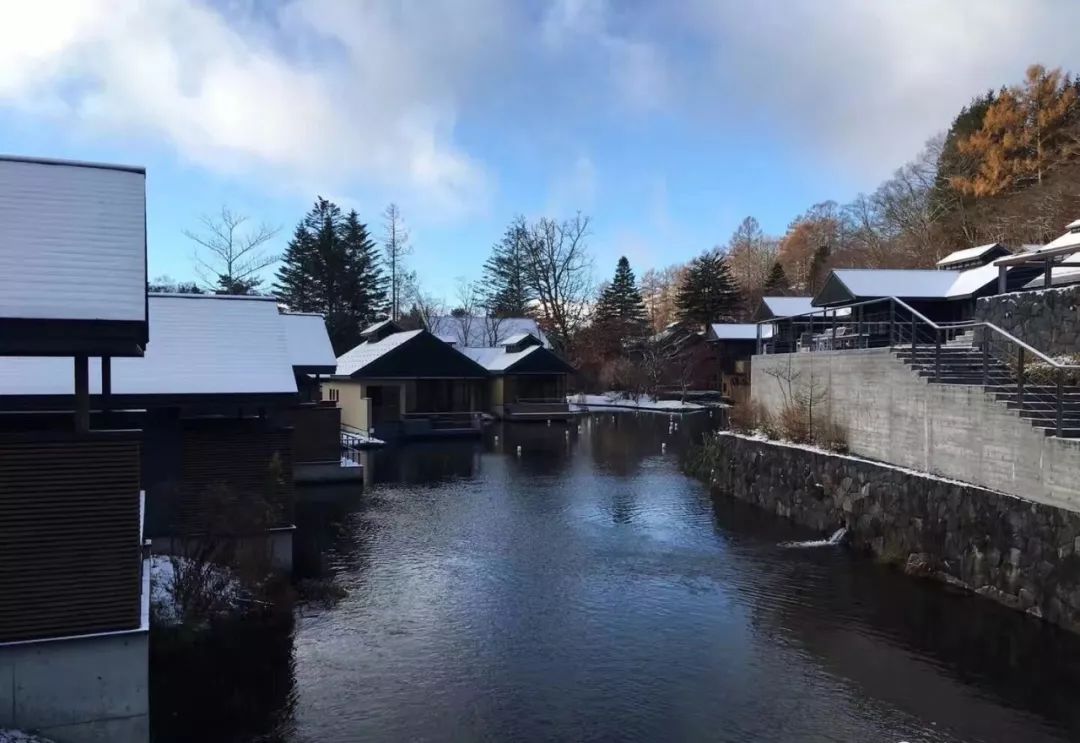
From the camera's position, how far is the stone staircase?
11.9 meters

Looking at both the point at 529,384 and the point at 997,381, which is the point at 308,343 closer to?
the point at 997,381

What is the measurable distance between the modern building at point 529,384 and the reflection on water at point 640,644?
28.0 meters

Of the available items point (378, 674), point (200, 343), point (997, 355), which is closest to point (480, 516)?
point (200, 343)

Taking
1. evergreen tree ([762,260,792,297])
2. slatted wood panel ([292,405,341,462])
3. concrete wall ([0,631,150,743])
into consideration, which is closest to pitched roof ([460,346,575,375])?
slatted wood panel ([292,405,341,462])

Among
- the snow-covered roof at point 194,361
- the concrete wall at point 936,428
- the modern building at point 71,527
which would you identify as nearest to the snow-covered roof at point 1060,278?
the concrete wall at point 936,428

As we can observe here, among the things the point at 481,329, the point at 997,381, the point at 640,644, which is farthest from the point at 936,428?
the point at 481,329

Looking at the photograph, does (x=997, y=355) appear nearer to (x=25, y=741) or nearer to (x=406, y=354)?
(x=25, y=741)

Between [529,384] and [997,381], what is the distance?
3489 cm

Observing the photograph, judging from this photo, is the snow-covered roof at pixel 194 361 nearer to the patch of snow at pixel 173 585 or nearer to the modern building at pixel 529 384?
the patch of snow at pixel 173 585

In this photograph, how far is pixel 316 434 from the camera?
23984 millimetres

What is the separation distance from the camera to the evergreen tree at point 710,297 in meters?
65.1

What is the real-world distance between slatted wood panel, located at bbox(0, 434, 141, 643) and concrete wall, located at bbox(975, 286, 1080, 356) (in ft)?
51.4

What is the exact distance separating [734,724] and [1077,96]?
43.4m

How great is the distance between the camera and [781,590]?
13.2 metres
